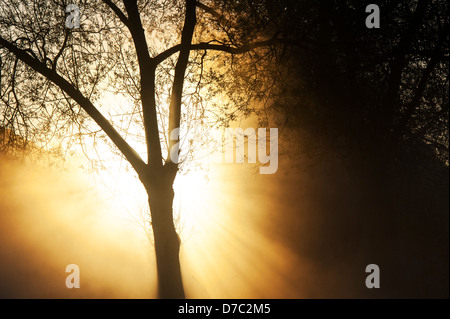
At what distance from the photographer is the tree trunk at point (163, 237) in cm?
751

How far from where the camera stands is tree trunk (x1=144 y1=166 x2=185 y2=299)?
24.6 ft

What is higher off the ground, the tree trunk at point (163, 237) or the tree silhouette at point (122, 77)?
the tree silhouette at point (122, 77)

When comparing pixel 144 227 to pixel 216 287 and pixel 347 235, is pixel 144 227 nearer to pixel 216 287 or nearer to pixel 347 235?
pixel 216 287

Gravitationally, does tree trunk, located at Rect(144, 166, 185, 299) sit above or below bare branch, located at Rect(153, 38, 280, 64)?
below

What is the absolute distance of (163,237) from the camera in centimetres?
752
